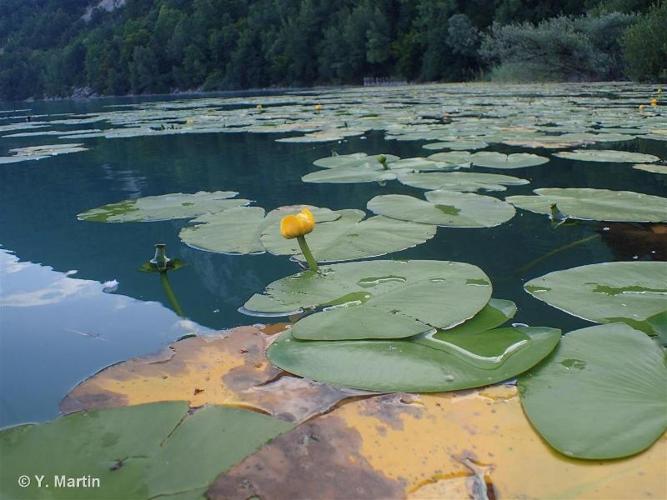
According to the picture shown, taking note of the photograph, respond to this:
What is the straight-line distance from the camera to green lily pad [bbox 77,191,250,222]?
4.07 feet

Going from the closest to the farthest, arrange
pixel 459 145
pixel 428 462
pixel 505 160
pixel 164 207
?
pixel 428 462
pixel 164 207
pixel 505 160
pixel 459 145

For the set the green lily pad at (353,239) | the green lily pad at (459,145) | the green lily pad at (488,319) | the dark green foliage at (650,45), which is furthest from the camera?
the dark green foliage at (650,45)

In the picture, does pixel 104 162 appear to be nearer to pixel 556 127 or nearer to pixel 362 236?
pixel 362 236

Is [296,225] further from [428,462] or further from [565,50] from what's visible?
[565,50]

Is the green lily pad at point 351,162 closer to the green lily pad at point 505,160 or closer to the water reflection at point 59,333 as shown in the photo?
the green lily pad at point 505,160

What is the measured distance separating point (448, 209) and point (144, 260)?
2.16 ft

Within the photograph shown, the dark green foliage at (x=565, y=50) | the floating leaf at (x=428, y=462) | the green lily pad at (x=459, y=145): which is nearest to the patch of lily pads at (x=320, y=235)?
the floating leaf at (x=428, y=462)

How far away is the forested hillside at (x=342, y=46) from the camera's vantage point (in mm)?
10383

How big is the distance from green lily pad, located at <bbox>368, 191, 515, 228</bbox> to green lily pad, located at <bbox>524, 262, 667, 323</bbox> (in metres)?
0.31

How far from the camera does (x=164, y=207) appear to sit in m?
A: 1.33

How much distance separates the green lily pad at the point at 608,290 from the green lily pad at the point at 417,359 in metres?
0.12

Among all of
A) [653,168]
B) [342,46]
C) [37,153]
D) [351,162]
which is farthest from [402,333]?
[342,46]

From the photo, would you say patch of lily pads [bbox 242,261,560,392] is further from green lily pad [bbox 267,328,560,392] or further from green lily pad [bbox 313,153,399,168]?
green lily pad [bbox 313,153,399,168]

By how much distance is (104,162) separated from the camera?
238 centimetres
